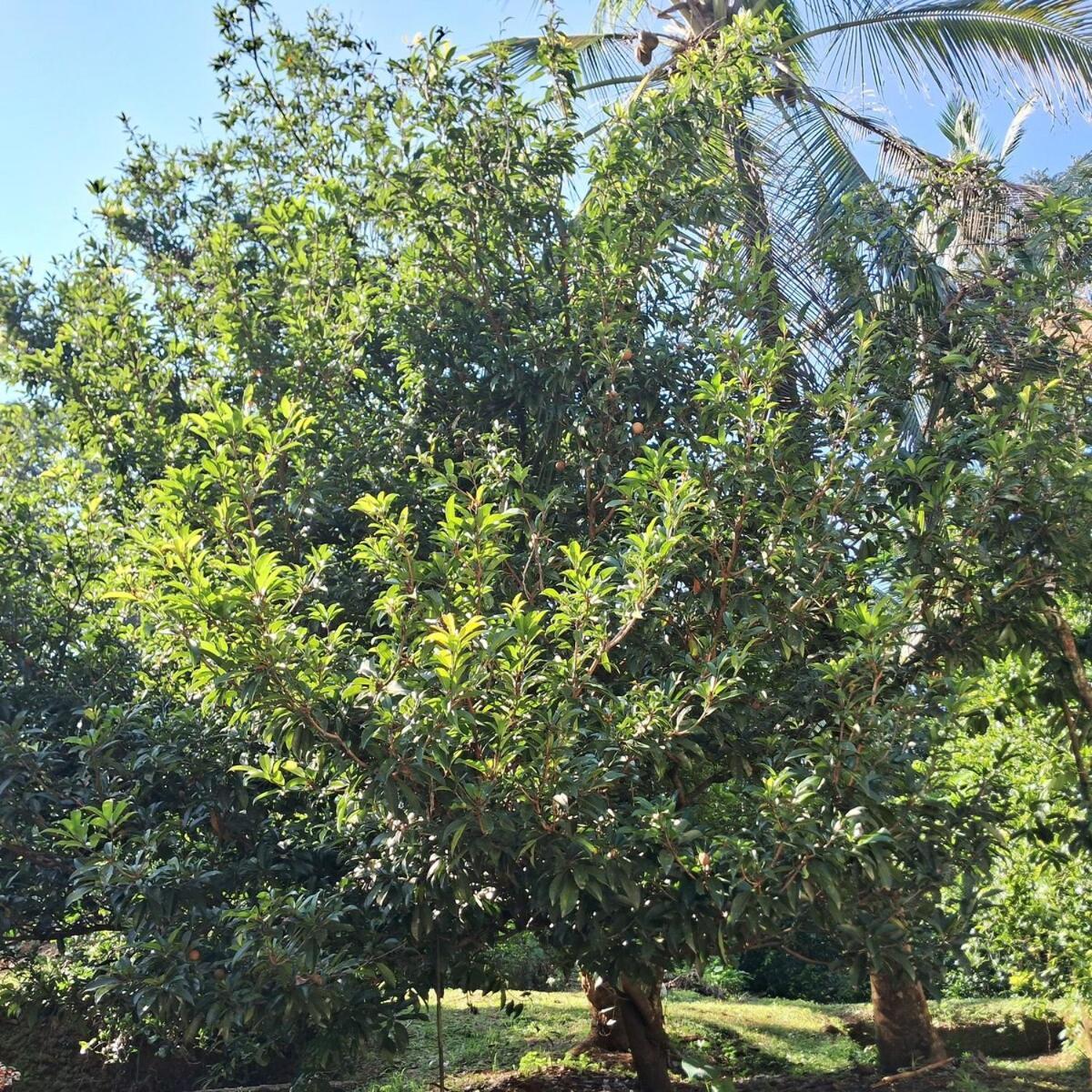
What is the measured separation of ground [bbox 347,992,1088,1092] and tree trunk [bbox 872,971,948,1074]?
181 mm

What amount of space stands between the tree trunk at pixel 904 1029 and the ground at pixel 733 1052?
0.18 m

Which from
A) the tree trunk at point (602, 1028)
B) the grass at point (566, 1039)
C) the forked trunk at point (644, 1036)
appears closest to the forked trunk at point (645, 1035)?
the forked trunk at point (644, 1036)

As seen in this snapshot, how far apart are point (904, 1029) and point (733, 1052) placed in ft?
5.30

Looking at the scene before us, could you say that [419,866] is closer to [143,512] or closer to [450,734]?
[450,734]

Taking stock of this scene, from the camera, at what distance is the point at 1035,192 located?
7.34 m

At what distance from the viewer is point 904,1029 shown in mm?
7566

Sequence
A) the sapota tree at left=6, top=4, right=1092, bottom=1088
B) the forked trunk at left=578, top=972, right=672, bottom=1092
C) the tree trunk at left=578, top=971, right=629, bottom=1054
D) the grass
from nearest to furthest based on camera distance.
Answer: the sapota tree at left=6, top=4, right=1092, bottom=1088, the forked trunk at left=578, top=972, right=672, bottom=1092, the tree trunk at left=578, top=971, right=629, bottom=1054, the grass

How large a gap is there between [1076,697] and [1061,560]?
1500 mm

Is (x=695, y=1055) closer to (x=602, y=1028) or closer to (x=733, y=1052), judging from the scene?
(x=733, y=1052)

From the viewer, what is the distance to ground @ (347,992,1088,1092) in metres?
7.22

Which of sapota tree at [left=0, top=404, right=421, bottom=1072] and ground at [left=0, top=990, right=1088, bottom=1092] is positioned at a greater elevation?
sapota tree at [left=0, top=404, right=421, bottom=1072]

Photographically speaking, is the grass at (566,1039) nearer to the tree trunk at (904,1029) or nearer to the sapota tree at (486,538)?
the tree trunk at (904,1029)

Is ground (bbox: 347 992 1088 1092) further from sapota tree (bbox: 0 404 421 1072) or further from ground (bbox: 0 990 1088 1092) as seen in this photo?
sapota tree (bbox: 0 404 421 1072)

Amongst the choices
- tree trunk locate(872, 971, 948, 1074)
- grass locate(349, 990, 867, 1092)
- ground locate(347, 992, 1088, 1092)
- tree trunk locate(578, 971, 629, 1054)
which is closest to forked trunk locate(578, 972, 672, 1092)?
ground locate(347, 992, 1088, 1092)
